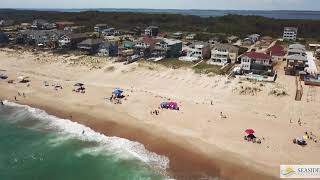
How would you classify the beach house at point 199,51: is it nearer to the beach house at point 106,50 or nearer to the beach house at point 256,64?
the beach house at point 256,64

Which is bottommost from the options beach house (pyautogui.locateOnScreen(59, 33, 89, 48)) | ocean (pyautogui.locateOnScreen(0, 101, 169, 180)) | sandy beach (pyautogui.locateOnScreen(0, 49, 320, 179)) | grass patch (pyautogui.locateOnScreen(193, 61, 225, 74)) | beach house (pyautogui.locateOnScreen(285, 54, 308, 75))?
ocean (pyautogui.locateOnScreen(0, 101, 169, 180))

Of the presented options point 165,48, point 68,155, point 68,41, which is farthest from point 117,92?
point 68,41

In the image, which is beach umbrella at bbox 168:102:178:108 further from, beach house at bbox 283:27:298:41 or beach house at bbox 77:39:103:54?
beach house at bbox 283:27:298:41

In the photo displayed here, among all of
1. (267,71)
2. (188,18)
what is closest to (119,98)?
(267,71)

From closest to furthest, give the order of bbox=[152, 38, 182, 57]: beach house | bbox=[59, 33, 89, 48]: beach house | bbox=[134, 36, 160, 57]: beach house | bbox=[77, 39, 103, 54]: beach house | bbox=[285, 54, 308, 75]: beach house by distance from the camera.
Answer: bbox=[285, 54, 308, 75]: beach house
bbox=[152, 38, 182, 57]: beach house
bbox=[134, 36, 160, 57]: beach house
bbox=[77, 39, 103, 54]: beach house
bbox=[59, 33, 89, 48]: beach house

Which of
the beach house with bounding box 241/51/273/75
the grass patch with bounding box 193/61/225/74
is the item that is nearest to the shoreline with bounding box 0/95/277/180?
the grass patch with bounding box 193/61/225/74

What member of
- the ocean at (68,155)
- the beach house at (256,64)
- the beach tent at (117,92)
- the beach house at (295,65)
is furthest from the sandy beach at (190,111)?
the beach house at (256,64)

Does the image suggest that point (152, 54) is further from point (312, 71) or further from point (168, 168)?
point (168, 168)
